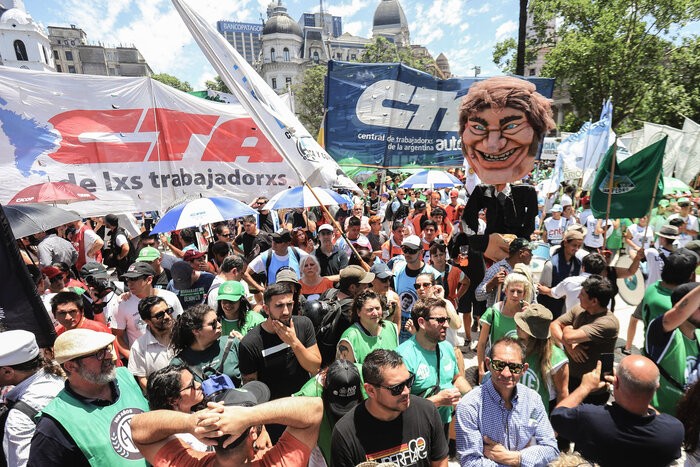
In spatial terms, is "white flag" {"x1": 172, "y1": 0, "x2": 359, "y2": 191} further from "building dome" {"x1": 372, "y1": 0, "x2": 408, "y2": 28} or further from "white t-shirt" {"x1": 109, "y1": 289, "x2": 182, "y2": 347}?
"building dome" {"x1": 372, "y1": 0, "x2": 408, "y2": 28}

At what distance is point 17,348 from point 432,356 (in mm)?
2637

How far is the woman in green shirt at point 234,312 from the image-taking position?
10.9 ft

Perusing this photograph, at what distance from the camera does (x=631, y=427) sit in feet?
6.32

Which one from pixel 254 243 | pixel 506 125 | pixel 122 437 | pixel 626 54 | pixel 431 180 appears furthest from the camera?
pixel 626 54

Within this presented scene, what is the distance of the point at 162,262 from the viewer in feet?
17.2

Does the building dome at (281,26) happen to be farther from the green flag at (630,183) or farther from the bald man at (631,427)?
the bald man at (631,427)

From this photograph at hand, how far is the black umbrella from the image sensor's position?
12.9 feet

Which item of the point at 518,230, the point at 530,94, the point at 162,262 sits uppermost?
the point at 530,94

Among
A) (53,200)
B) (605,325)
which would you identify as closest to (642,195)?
(605,325)

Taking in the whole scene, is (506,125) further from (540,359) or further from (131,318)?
(131,318)

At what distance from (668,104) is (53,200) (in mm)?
27196

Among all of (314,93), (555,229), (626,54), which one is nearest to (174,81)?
(314,93)

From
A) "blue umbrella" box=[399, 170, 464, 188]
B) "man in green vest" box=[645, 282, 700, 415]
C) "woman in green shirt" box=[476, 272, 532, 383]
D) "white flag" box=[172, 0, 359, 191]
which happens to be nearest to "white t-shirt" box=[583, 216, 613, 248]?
"blue umbrella" box=[399, 170, 464, 188]

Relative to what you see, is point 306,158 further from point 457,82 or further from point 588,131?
point 588,131
